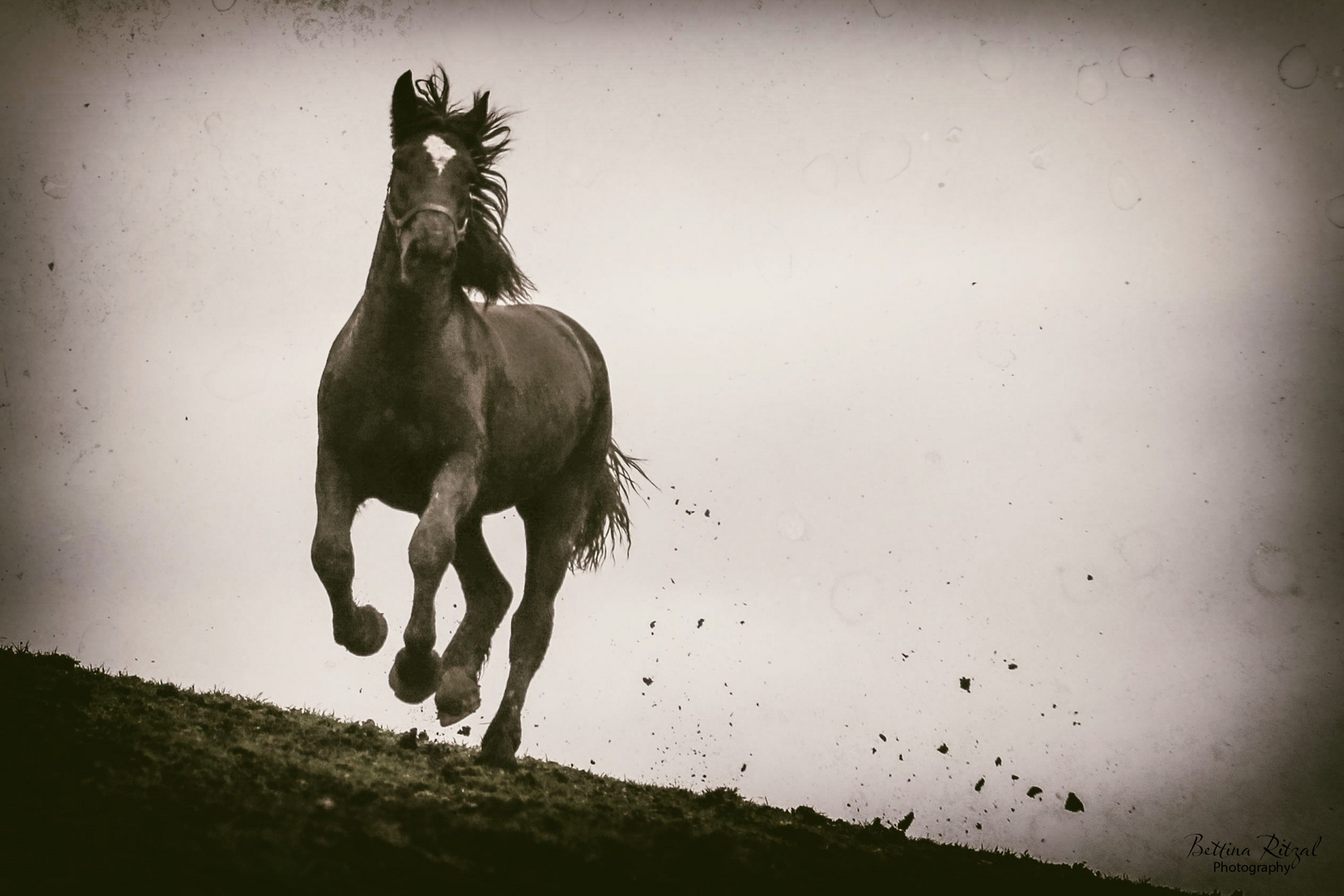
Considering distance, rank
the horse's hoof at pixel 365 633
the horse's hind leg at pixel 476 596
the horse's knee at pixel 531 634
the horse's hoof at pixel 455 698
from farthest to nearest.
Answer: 1. the horse's knee at pixel 531 634
2. the horse's hind leg at pixel 476 596
3. the horse's hoof at pixel 455 698
4. the horse's hoof at pixel 365 633

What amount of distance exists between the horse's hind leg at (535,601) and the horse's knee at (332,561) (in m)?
1.82

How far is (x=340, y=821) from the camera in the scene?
5.75 meters

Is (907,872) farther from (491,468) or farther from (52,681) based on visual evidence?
(52,681)

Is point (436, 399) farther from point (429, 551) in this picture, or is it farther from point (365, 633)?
point (365, 633)

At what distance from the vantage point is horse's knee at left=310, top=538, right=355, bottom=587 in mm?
7004

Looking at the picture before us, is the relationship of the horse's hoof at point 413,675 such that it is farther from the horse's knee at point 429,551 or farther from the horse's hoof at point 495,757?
the horse's hoof at point 495,757

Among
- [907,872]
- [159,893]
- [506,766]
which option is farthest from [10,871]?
[907,872]

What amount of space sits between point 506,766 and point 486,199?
11.8 feet

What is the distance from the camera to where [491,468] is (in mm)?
7941

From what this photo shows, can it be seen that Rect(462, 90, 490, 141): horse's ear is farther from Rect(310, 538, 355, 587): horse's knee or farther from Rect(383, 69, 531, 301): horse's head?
Rect(310, 538, 355, 587): horse's knee

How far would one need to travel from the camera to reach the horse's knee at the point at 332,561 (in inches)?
276

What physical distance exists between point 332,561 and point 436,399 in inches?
42.0

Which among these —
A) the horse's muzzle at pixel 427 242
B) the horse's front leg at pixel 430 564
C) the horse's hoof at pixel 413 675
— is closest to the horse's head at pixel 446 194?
the horse's muzzle at pixel 427 242

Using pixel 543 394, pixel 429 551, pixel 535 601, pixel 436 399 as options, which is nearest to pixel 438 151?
pixel 436 399
